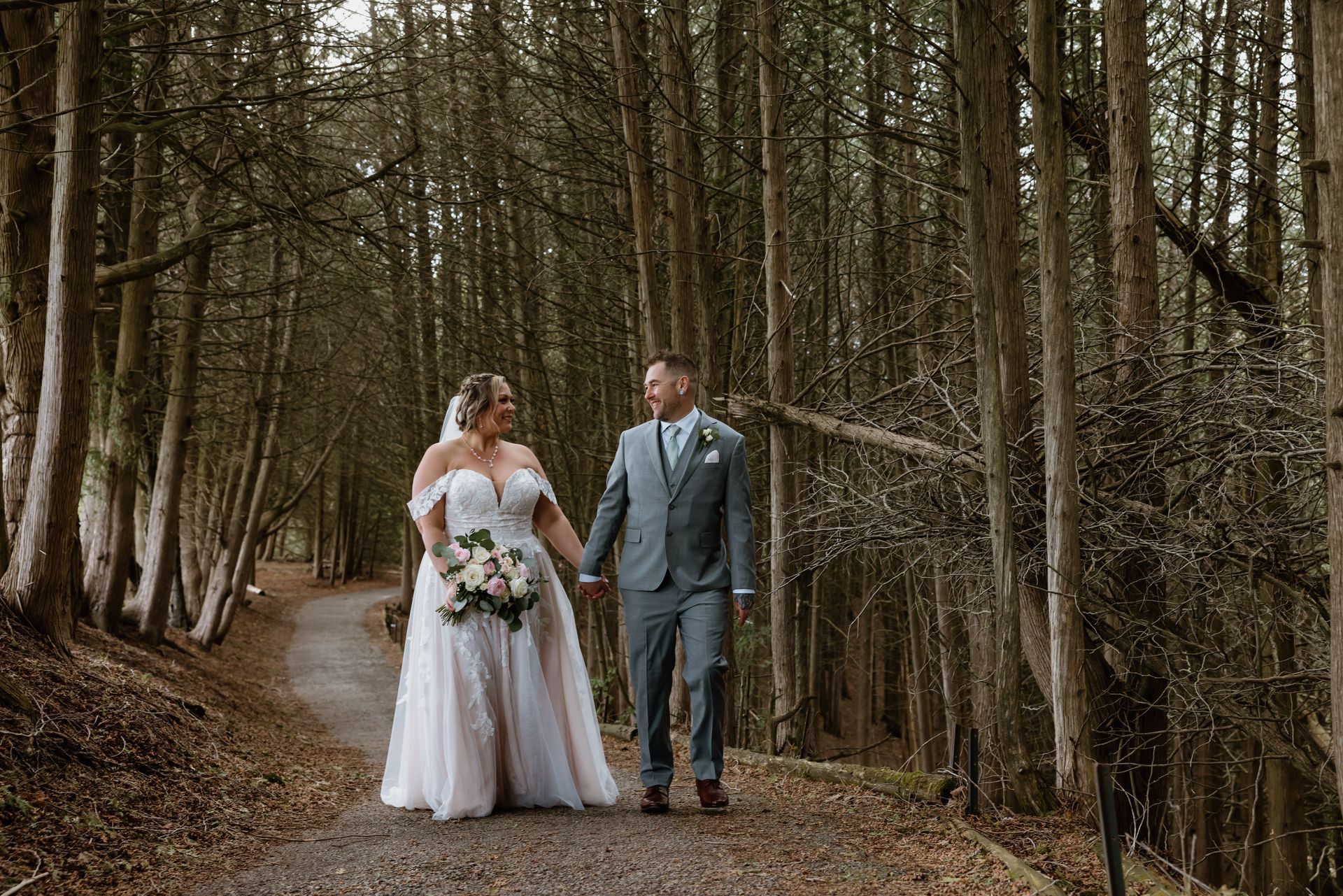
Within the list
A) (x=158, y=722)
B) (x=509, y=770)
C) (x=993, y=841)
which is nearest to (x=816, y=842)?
(x=993, y=841)

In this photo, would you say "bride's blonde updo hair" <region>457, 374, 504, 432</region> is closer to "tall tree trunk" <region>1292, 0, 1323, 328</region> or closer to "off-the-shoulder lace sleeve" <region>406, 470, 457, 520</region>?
"off-the-shoulder lace sleeve" <region>406, 470, 457, 520</region>

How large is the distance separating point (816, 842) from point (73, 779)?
142 inches

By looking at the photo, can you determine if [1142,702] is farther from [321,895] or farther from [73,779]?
[73,779]

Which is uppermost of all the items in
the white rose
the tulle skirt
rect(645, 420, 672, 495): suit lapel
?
rect(645, 420, 672, 495): suit lapel

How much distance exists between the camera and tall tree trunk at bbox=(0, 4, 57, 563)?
9.01 m

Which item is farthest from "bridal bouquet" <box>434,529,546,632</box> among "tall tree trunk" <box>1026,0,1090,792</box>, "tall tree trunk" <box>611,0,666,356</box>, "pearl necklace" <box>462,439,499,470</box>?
"tall tree trunk" <box>611,0,666,356</box>

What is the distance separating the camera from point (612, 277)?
1585cm

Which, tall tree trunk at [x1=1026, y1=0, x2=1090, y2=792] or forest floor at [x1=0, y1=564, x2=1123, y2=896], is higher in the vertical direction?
tall tree trunk at [x1=1026, y1=0, x2=1090, y2=792]

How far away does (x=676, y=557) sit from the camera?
586 centimetres

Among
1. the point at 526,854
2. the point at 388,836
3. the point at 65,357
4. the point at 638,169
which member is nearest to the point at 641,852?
the point at 526,854

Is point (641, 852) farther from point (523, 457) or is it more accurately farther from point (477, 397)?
point (477, 397)

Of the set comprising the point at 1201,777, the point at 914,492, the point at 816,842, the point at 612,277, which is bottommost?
the point at 1201,777

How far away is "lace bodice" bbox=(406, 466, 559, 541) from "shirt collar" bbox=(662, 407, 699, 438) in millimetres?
1090

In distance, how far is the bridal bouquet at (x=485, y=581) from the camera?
250 inches
